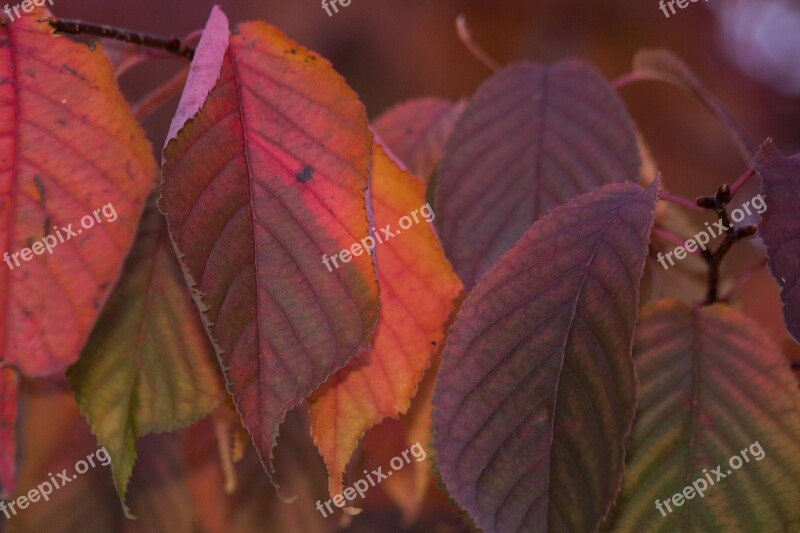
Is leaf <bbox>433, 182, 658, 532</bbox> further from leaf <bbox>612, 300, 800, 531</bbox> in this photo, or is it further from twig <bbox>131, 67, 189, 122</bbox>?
twig <bbox>131, 67, 189, 122</bbox>

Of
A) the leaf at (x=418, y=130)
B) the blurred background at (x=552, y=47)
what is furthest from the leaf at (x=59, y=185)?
the blurred background at (x=552, y=47)

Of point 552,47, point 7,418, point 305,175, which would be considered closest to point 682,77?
point 305,175

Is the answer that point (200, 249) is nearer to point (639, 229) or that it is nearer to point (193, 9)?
point (639, 229)

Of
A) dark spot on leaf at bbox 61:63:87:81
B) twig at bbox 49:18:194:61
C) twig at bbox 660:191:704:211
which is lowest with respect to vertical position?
→ twig at bbox 660:191:704:211

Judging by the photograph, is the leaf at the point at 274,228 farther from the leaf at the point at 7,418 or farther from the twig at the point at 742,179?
the twig at the point at 742,179

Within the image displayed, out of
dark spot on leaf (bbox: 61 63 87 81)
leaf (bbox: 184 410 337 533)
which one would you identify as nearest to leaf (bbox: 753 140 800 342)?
dark spot on leaf (bbox: 61 63 87 81)

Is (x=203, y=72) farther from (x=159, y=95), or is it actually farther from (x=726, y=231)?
(x=726, y=231)

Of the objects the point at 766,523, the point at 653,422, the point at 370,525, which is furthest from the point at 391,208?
the point at 370,525
